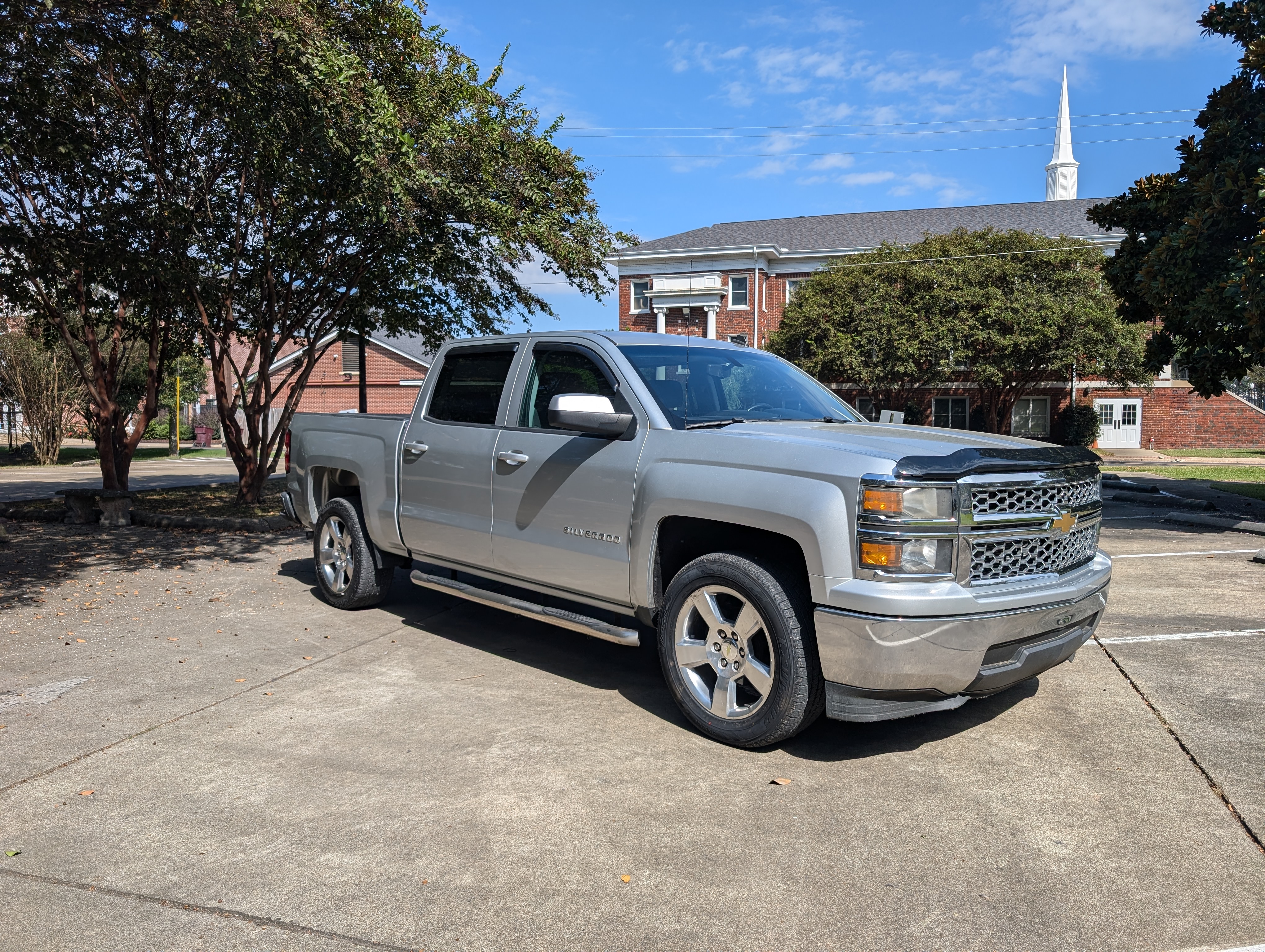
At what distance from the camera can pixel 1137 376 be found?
34531 millimetres

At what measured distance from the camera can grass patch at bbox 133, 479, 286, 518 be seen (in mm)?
13164

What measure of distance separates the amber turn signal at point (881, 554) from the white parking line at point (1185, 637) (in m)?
3.25

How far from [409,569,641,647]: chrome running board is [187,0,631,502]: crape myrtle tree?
166 inches

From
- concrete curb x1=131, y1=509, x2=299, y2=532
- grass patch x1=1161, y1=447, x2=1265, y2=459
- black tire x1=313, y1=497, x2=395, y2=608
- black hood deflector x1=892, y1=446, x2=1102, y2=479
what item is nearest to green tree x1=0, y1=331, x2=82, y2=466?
concrete curb x1=131, y1=509, x2=299, y2=532

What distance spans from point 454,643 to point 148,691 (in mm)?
1848

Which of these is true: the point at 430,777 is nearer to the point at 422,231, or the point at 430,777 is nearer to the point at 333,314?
the point at 422,231

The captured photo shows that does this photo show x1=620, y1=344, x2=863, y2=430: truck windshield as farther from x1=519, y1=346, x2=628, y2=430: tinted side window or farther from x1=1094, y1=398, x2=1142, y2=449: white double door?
x1=1094, y1=398, x2=1142, y2=449: white double door

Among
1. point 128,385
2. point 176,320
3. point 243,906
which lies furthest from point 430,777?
point 128,385

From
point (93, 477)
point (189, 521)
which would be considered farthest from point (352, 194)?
point (93, 477)

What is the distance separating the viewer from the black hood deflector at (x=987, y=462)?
3795mm

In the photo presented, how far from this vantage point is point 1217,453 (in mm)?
38719

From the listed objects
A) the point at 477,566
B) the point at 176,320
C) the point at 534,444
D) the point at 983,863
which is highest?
the point at 176,320

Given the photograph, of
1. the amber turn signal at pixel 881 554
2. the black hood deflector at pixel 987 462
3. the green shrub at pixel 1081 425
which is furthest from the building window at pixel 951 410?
the amber turn signal at pixel 881 554

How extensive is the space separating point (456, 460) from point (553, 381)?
859 millimetres
